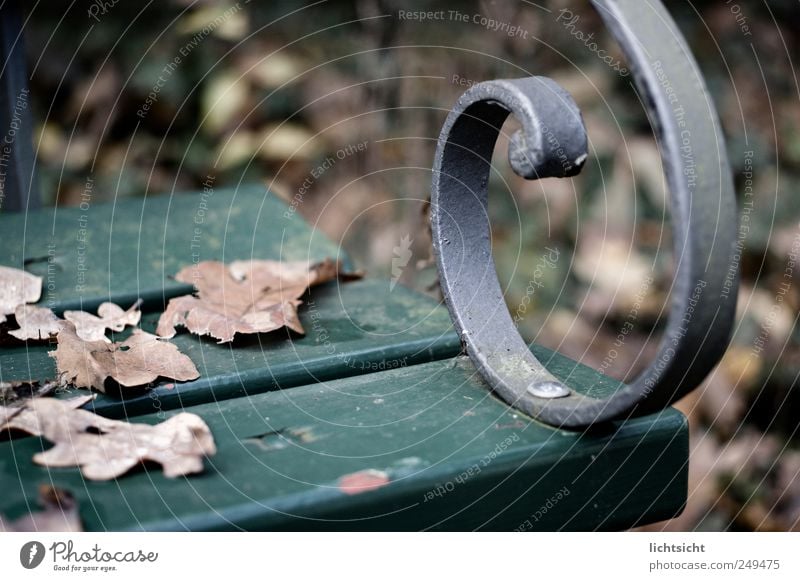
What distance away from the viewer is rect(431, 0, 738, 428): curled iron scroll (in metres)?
0.65

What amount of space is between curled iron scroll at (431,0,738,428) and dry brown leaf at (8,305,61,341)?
19.0 inches

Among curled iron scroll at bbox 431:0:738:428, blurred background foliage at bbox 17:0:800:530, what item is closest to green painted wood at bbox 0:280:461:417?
curled iron scroll at bbox 431:0:738:428

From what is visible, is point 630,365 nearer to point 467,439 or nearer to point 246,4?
point 246,4

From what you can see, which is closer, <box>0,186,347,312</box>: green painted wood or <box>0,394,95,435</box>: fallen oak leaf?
<box>0,394,95,435</box>: fallen oak leaf

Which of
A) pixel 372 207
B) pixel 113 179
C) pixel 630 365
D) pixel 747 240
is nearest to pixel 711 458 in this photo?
pixel 630 365

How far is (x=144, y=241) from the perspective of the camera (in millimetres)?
1424

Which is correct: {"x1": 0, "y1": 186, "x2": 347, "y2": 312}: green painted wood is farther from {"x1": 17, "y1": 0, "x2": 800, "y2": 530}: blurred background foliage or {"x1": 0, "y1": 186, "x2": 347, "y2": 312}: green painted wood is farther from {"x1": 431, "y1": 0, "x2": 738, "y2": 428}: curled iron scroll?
{"x1": 431, "y1": 0, "x2": 738, "y2": 428}: curled iron scroll

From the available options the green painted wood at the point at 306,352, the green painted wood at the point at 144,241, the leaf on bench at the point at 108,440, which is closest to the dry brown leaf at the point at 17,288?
the green painted wood at the point at 144,241

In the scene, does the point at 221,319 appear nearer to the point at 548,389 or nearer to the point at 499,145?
the point at 548,389

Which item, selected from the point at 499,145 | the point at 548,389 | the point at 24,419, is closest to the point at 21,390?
the point at 24,419

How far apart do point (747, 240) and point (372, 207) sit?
3.30 feet

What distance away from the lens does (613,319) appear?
7.25 feet

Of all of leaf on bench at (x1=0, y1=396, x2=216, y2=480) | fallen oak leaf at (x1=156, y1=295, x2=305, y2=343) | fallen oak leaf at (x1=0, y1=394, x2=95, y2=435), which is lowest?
leaf on bench at (x1=0, y1=396, x2=216, y2=480)

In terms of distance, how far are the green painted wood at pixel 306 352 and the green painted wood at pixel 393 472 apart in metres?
0.04
